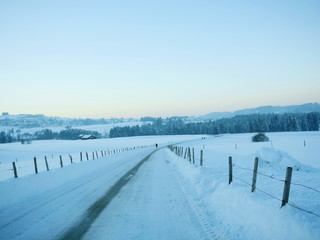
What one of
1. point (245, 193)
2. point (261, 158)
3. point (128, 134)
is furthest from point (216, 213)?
point (128, 134)

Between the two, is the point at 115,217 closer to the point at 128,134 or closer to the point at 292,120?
the point at 292,120

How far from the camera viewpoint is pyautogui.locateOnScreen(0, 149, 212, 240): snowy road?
5.73m

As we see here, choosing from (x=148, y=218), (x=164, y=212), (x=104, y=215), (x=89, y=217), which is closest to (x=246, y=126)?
(x=164, y=212)

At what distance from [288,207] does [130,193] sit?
20.6 feet

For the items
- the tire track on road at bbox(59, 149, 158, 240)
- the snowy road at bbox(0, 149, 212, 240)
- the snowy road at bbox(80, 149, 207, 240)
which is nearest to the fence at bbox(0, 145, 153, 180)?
the snowy road at bbox(0, 149, 212, 240)

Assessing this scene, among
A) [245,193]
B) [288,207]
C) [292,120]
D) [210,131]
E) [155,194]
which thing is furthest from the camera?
[210,131]

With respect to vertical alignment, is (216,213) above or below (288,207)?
below

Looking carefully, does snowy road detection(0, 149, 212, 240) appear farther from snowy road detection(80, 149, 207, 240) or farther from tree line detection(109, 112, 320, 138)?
tree line detection(109, 112, 320, 138)

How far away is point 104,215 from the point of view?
6984 millimetres

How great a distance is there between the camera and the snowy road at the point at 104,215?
5727 mm

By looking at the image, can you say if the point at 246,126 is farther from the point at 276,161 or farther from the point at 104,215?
the point at 104,215

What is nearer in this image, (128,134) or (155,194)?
(155,194)

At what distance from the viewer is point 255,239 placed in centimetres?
527

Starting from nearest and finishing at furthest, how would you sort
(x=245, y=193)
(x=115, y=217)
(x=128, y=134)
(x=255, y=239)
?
(x=255, y=239) → (x=115, y=217) → (x=245, y=193) → (x=128, y=134)
